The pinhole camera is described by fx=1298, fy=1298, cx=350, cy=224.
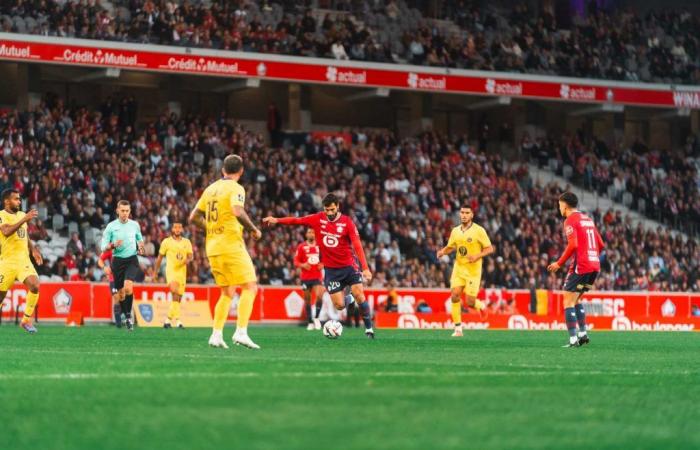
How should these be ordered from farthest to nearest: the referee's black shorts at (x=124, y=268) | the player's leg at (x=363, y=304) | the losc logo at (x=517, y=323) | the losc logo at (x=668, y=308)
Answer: the losc logo at (x=668, y=308) → the losc logo at (x=517, y=323) → the referee's black shorts at (x=124, y=268) → the player's leg at (x=363, y=304)

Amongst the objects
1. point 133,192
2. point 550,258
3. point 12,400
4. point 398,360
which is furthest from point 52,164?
point 12,400

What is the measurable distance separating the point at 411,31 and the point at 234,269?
36246 mm

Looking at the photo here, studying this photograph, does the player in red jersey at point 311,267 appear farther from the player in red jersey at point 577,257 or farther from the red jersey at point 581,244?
the red jersey at point 581,244

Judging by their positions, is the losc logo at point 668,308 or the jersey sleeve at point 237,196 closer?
the jersey sleeve at point 237,196

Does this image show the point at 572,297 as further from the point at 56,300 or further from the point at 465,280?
the point at 56,300

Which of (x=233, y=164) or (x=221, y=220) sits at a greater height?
(x=233, y=164)

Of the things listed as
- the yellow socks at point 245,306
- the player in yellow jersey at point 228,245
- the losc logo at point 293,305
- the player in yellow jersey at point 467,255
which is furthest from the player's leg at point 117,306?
the yellow socks at point 245,306

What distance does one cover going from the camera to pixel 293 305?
37.0 metres

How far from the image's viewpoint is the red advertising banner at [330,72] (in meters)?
41.6

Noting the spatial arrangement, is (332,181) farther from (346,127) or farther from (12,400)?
Answer: (12,400)

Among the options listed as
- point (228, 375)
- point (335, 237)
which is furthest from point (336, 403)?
point (335, 237)

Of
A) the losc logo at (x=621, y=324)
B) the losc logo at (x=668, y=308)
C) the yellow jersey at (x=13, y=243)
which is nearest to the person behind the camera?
the yellow jersey at (x=13, y=243)

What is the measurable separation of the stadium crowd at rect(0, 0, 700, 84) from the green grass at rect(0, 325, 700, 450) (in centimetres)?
2961

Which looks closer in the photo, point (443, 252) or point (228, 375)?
point (228, 375)
